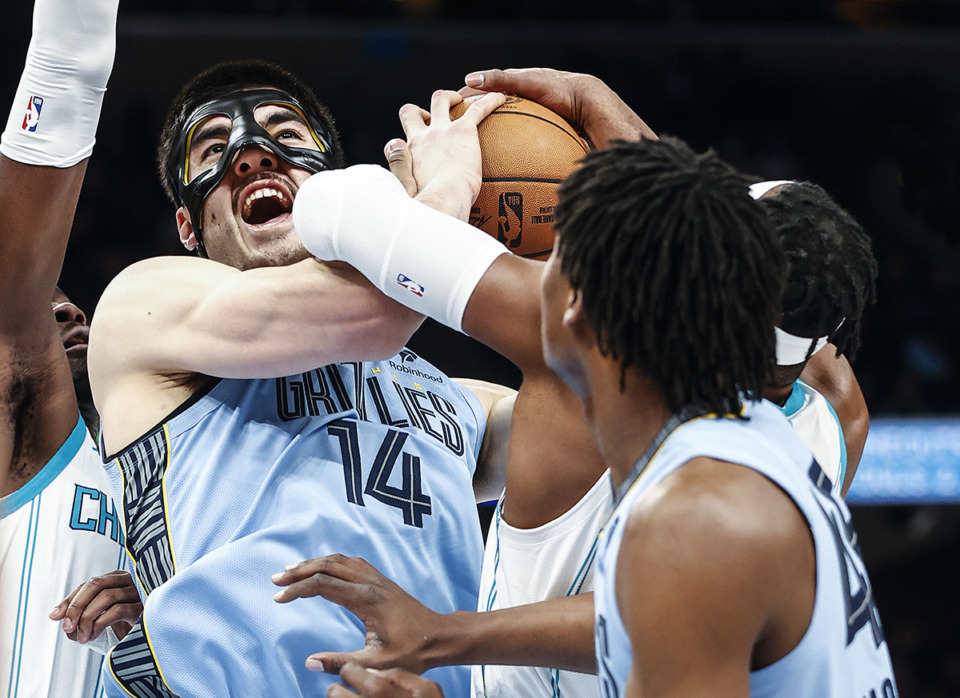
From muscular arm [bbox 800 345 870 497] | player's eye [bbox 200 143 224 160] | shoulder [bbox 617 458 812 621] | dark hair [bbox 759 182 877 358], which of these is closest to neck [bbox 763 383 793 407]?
dark hair [bbox 759 182 877 358]

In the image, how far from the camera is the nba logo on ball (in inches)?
91.7

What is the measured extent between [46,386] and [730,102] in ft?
24.4

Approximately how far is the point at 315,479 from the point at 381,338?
0.37 meters

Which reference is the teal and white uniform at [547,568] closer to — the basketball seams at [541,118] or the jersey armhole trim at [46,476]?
the basketball seams at [541,118]

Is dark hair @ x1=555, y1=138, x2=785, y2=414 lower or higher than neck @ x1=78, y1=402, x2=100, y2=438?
higher

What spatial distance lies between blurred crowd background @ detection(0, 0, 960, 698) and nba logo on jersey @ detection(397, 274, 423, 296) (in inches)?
243

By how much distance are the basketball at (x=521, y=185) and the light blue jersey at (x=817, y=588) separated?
878 millimetres

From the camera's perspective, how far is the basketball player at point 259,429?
2.17m

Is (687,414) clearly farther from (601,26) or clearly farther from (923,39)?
(923,39)

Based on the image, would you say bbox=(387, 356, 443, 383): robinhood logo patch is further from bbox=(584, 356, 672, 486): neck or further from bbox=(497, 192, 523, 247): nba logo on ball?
bbox=(584, 356, 672, 486): neck

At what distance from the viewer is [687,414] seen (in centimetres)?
155

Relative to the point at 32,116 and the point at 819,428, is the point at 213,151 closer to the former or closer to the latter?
the point at 32,116

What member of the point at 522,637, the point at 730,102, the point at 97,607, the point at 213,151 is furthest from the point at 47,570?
the point at 730,102

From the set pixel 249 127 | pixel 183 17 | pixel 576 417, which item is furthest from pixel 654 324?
pixel 183 17
